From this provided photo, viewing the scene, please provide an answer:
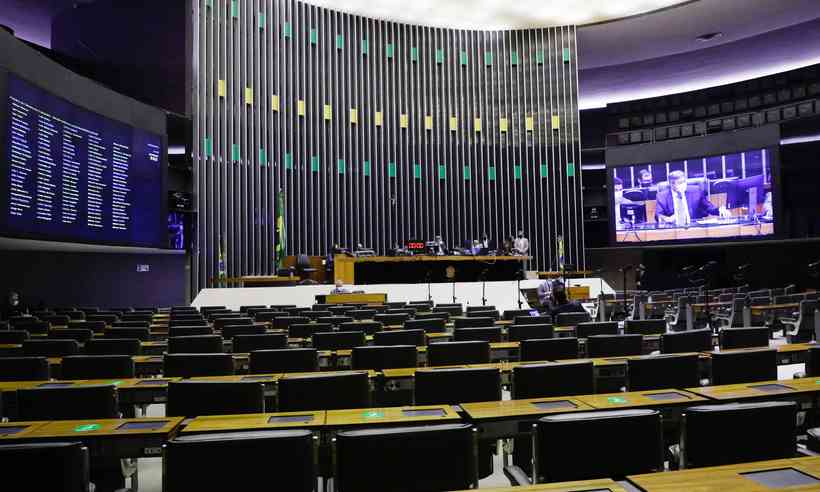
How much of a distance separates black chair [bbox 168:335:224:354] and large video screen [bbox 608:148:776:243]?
1727 centimetres

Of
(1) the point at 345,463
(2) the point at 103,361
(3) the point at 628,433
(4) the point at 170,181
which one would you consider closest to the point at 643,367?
(3) the point at 628,433

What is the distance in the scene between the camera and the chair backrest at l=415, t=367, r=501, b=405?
10.2 feet

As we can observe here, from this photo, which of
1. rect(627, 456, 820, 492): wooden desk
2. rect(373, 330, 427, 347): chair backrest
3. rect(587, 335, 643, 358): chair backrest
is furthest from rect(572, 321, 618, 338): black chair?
rect(627, 456, 820, 492): wooden desk

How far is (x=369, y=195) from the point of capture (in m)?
19.2

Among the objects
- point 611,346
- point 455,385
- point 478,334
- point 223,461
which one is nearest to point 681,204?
point 478,334

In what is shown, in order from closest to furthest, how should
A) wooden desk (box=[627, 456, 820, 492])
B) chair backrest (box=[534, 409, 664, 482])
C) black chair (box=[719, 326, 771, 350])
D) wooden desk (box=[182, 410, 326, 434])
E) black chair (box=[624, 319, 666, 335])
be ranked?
1. wooden desk (box=[627, 456, 820, 492])
2. chair backrest (box=[534, 409, 664, 482])
3. wooden desk (box=[182, 410, 326, 434])
4. black chair (box=[719, 326, 771, 350])
5. black chair (box=[624, 319, 666, 335])

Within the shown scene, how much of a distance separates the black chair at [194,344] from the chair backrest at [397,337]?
137 centimetres

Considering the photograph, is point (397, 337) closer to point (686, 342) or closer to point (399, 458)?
point (686, 342)

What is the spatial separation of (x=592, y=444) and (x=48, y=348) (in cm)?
478

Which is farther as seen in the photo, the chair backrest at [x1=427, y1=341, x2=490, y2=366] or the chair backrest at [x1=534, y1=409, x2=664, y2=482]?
the chair backrest at [x1=427, y1=341, x2=490, y2=366]

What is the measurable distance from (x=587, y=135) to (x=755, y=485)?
22.5 metres

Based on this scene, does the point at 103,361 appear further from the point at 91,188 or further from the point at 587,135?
the point at 587,135

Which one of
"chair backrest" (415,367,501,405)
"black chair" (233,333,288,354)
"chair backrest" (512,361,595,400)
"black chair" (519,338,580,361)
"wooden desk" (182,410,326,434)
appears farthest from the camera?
"black chair" (233,333,288,354)

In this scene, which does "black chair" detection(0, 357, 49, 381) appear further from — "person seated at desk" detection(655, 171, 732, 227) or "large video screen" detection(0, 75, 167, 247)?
"person seated at desk" detection(655, 171, 732, 227)
